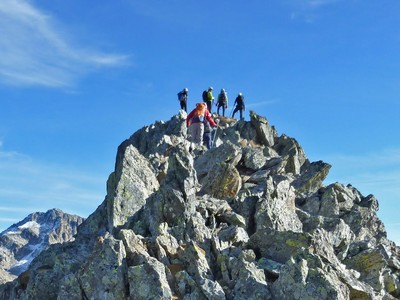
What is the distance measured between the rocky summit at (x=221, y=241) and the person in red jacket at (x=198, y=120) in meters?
1.43

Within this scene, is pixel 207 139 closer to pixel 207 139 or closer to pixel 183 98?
pixel 207 139

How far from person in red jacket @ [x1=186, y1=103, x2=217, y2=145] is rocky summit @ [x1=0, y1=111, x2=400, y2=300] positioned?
143cm

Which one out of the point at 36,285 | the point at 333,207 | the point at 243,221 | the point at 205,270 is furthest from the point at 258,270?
the point at 333,207

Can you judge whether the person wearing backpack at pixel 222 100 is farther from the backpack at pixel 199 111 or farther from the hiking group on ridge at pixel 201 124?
the backpack at pixel 199 111

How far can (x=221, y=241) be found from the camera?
2625cm

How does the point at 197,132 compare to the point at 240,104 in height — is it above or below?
below

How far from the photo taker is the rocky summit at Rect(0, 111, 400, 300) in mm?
21688

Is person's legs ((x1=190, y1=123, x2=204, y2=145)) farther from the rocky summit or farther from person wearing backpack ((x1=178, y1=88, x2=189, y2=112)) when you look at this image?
person wearing backpack ((x1=178, y1=88, x2=189, y2=112))

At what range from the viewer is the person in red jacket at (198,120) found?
4638 centimetres

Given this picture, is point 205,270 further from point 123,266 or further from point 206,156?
point 206,156

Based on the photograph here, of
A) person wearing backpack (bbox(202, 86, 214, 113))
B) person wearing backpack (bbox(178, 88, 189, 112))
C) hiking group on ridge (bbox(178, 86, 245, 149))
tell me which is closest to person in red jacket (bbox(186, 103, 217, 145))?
hiking group on ridge (bbox(178, 86, 245, 149))

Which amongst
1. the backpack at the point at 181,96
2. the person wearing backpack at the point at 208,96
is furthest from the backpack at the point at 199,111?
the backpack at the point at 181,96

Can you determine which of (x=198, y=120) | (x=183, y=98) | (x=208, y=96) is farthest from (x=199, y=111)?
(x=183, y=98)

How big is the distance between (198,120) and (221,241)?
74.7 ft
